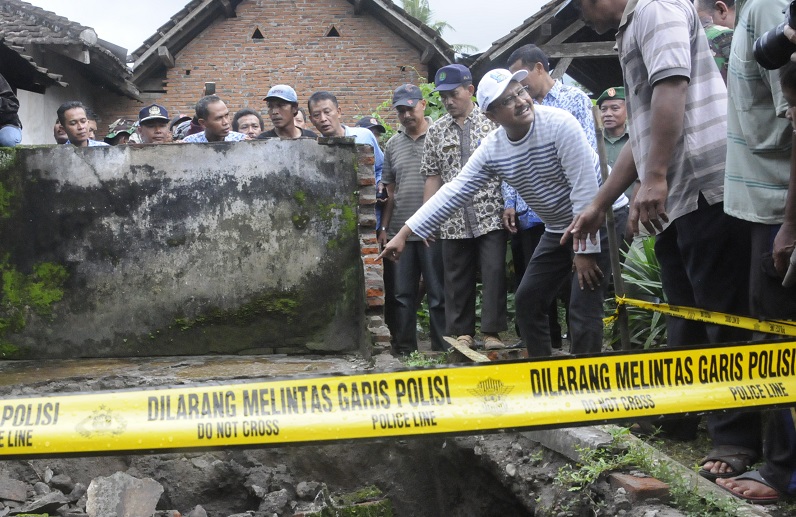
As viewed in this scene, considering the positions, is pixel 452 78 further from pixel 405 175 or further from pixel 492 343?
pixel 492 343

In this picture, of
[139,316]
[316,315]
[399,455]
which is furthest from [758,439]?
[139,316]

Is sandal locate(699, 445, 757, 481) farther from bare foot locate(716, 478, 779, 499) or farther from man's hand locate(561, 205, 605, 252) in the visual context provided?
man's hand locate(561, 205, 605, 252)

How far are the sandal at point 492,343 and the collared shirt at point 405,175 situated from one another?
1.10 meters

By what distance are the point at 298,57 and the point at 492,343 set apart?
12.8 metres

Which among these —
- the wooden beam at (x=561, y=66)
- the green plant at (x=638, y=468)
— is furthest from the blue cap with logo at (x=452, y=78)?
the wooden beam at (x=561, y=66)

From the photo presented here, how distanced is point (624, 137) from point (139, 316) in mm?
4036

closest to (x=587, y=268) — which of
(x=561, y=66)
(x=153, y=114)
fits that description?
(x=153, y=114)

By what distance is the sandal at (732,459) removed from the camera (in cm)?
353

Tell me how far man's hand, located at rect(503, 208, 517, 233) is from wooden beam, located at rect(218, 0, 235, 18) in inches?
499

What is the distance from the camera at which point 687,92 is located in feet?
12.3

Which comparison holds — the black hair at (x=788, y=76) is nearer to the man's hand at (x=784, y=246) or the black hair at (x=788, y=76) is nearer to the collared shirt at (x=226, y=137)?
the man's hand at (x=784, y=246)

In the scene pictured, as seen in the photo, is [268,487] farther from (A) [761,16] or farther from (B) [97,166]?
(A) [761,16]

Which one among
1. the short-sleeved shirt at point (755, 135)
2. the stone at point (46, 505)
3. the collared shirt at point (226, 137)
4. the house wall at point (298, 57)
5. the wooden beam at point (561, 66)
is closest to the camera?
the short-sleeved shirt at point (755, 135)

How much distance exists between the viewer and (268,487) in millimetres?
4832
